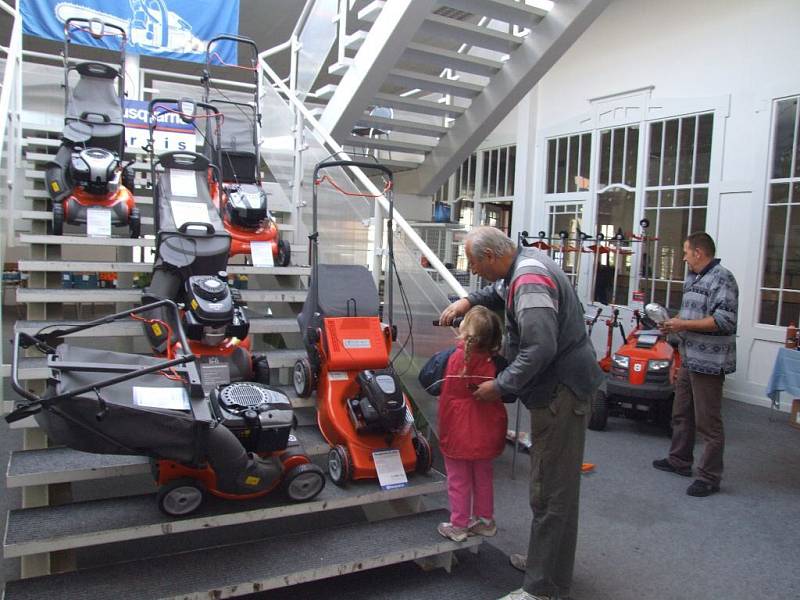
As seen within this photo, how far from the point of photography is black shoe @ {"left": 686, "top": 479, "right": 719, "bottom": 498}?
406 cm

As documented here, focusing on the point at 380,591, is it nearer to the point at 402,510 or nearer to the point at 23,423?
the point at 402,510

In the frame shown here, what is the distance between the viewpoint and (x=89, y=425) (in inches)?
84.2

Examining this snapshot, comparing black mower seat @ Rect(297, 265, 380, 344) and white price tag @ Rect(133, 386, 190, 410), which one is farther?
black mower seat @ Rect(297, 265, 380, 344)

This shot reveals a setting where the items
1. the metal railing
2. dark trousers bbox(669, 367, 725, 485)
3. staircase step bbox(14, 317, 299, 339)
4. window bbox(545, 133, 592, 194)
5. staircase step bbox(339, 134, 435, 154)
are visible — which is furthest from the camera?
window bbox(545, 133, 592, 194)

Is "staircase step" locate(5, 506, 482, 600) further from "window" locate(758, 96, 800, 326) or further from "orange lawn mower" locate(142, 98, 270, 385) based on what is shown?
"window" locate(758, 96, 800, 326)

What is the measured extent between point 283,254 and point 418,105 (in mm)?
2572

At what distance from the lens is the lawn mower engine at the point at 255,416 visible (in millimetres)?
2670

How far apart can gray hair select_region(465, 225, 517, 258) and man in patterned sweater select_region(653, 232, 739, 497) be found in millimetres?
2047

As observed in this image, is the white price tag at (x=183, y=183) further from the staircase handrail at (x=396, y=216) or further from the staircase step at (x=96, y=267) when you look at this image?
the staircase handrail at (x=396, y=216)

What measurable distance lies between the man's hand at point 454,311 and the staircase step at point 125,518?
89 cm

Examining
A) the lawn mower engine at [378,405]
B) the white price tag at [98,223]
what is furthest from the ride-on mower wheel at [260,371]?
the white price tag at [98,223]

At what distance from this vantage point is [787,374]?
179 inches

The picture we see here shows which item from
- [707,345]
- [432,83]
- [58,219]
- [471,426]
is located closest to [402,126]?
[432,83]

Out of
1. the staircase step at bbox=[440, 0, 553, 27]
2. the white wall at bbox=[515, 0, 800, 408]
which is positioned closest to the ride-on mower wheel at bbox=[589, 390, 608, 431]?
the white wall at bbox=[515, 0, 800, 408]
